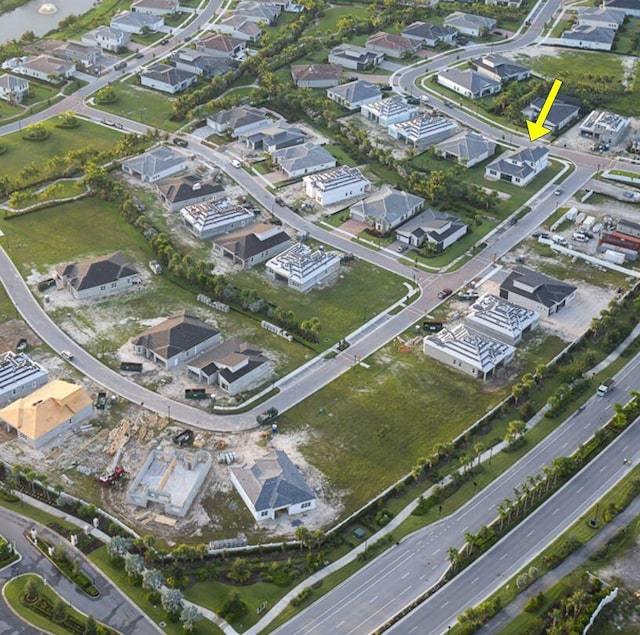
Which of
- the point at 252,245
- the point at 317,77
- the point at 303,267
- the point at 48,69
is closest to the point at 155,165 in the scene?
the point at 252,245

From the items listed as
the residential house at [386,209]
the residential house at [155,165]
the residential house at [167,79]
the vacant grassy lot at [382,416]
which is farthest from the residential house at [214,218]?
the residential house at [167,79]

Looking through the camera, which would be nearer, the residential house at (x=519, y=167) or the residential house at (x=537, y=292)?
the residential house at (x=537, y=292)

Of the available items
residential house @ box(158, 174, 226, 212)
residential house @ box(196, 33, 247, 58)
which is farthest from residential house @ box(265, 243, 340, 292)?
residential house @ box(196, 33, 247, 58)

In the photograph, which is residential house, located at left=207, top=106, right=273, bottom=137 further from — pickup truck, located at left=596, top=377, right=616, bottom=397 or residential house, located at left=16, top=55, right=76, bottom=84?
pickup truck, located at left=596, top=377, right=616, bottom=397

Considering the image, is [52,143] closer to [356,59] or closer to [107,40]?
[107,40]

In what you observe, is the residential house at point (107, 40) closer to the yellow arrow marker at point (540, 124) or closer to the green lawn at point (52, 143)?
the green lawn at point (52, 143)

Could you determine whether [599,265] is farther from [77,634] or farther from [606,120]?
[77,634]
